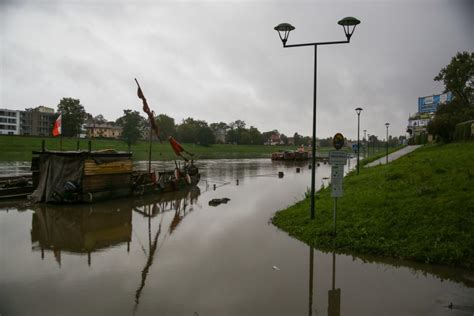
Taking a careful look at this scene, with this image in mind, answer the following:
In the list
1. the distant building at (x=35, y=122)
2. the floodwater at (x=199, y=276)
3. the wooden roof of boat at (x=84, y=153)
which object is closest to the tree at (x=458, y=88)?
the floodwater at (x=199, y=276)

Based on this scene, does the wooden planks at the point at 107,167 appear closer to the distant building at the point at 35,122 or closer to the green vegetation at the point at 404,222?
the green vegetation at the point at 404,222

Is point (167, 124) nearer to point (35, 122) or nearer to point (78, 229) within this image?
point (35, 122)

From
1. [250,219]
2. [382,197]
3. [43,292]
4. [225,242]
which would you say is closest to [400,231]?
[382,197]

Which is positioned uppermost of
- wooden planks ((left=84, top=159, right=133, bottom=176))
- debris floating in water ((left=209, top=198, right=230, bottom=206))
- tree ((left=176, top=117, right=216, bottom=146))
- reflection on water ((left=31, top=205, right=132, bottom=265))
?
tree ((left=176, top=117, right=216, bottom=146))

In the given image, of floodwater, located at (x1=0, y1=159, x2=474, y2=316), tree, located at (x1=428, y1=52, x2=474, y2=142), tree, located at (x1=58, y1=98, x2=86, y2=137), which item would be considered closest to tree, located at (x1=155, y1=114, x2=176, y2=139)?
tree, located at (x1=58, y1=98, x2=86, y2=137)

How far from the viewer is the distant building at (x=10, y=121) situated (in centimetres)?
9944

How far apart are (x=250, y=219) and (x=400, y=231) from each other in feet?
19.3

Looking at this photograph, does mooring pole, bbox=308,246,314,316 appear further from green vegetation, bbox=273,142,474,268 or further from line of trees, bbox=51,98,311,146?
line of trees, bbox=51,98,311,146

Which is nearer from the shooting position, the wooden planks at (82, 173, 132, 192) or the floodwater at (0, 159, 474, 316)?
the floodwater at (0, 159, 474, 316)

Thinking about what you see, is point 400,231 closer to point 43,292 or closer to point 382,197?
point 382,197

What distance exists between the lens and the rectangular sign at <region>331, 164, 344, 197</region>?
9953 mm

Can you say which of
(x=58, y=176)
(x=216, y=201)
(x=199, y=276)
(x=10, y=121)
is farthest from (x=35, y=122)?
(x=199, y=276)

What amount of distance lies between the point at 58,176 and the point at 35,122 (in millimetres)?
106451

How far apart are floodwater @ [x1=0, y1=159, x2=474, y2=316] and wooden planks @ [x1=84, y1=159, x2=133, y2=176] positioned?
442 cm
